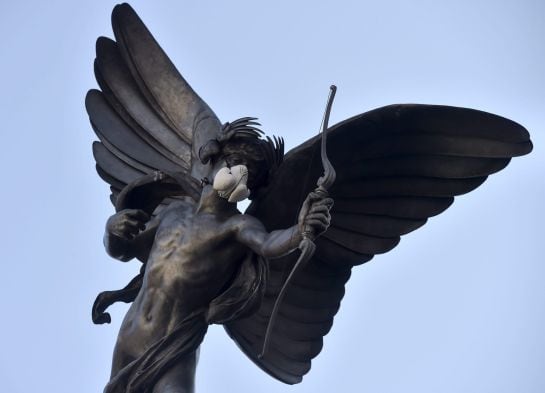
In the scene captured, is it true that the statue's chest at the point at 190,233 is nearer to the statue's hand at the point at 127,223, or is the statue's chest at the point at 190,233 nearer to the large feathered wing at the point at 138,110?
the statue's hand at the point at 127,223

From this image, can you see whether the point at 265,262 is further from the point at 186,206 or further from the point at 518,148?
the point at 518,148

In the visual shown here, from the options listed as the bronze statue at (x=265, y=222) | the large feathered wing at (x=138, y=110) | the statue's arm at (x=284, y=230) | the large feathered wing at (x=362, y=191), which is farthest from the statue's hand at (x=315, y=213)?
the large feathered wing at (x=138, y=110)

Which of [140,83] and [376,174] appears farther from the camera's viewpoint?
[140,83]

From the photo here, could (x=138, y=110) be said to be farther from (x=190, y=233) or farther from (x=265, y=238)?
(x=265, y=238)

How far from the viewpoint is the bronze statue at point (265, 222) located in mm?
12438

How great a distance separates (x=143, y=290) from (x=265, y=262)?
87cm

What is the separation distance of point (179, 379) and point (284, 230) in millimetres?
1385

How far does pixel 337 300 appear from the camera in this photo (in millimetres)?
13383

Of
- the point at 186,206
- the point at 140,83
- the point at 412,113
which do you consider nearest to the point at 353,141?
the point at 412,113

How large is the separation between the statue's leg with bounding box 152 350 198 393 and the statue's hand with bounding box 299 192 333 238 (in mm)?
1709

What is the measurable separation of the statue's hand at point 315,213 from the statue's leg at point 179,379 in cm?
171

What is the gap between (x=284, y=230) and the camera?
11812 millimetres

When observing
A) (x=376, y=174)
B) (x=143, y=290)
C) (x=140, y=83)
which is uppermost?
(x=140, y=83)

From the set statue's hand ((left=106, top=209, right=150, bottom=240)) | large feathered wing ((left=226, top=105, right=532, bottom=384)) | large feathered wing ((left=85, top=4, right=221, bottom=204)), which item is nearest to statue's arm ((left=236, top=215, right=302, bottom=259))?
large feathered wing ((left=226, top=105, right=532, bottom=384))
